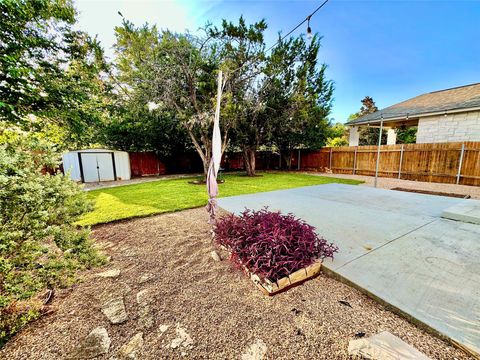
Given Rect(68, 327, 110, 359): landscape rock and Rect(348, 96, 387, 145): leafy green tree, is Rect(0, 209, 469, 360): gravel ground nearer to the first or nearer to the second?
Rect(68, 327, 110, 359): landscape rock

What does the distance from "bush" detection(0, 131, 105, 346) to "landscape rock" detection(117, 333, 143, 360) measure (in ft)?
2.66

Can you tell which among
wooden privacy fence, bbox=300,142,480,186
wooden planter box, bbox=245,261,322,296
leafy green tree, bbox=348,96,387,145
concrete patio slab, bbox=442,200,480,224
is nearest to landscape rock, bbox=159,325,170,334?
wooden planter box, bbox=245,261,322,296

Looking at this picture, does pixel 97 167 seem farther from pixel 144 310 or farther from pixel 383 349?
pixel 383 349

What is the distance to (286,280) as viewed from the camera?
6.29ft

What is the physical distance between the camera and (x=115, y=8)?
6570 millimetres

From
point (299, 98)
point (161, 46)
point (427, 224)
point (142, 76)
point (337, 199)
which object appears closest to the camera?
point (427, 224)

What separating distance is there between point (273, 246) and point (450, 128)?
12409 mm

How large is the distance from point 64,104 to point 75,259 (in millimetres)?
5841

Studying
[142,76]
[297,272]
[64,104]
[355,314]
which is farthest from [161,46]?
[355,314]

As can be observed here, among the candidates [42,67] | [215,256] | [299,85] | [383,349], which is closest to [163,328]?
[215,256]

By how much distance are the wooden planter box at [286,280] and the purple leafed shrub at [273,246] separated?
4 cm

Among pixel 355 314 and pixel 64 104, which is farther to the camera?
pixel 64 104

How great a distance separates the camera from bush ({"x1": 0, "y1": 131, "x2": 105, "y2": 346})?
4.74 ft

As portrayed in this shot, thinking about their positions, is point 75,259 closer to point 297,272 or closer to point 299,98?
point 297,272
